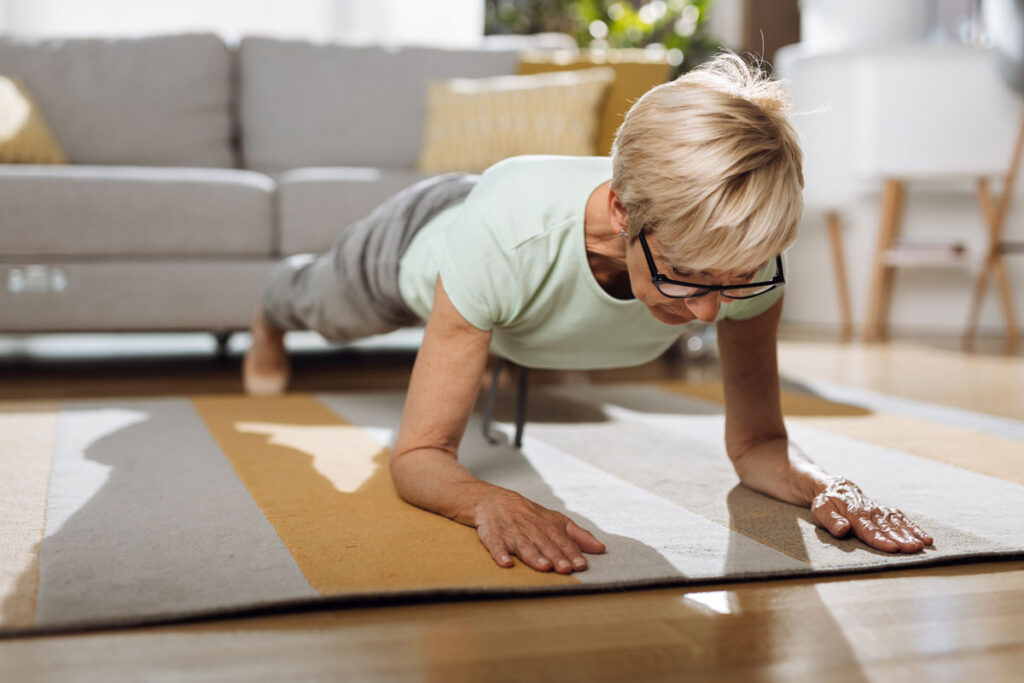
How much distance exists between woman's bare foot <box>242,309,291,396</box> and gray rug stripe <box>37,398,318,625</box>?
51 cm

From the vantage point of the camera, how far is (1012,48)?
336 cm

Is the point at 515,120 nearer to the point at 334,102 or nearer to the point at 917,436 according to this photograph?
the point at 334,102

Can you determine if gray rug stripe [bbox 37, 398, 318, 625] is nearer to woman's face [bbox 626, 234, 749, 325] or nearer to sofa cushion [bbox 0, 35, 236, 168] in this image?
woman's face [bbox 626, 234, 749, 325]

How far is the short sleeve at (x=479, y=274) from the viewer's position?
1198 mm

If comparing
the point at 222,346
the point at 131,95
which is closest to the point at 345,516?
the point at 222,346

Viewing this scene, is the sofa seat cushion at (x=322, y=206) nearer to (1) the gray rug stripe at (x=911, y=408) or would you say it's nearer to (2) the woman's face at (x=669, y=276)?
(1) the gray rug stripe at (x=911, y=408)

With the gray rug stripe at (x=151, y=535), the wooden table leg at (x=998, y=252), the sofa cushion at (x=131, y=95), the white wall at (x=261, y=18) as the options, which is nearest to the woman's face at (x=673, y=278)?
the gray rug stripe at (x=151, y=535)

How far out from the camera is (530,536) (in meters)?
1.05

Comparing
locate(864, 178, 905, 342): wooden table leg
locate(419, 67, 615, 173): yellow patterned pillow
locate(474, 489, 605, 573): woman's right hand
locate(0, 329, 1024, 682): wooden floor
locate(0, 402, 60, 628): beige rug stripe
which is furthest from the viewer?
locate(864, 178, 905, 342): wooden table leg

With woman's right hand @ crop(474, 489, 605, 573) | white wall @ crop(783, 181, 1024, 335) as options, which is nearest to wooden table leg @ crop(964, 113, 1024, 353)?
white wall @ crop(783, 181, 1024, 335)

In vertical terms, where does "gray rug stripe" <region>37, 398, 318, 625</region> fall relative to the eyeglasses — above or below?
below

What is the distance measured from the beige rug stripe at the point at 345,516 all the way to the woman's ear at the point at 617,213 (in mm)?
360

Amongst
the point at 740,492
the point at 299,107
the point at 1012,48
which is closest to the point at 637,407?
the point at 740,492

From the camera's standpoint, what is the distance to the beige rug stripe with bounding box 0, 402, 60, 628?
909 mm
